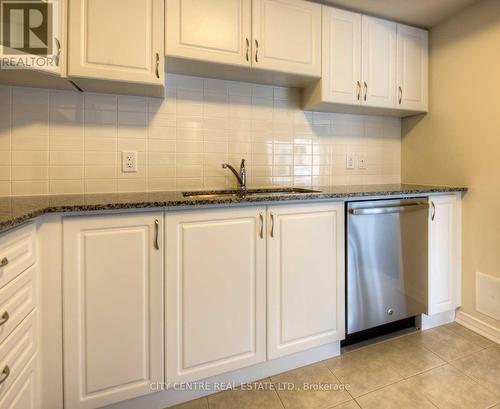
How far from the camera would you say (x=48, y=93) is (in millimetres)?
1540

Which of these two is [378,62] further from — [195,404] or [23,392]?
[23,392]

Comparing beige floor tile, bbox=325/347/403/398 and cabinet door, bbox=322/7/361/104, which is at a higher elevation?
cabinet door, bbox=322/7/361/104

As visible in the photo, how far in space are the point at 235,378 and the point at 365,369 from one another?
70cm

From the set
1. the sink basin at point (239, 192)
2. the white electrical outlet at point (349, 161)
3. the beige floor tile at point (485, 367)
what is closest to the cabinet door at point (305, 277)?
the sink basin at point (239, 192)

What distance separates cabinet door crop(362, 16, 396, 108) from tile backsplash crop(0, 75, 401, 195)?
0.27m

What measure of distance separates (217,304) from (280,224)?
486 mm

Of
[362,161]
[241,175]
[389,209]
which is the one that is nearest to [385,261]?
[389,209]

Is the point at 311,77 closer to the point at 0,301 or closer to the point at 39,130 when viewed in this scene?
the point at 39,130

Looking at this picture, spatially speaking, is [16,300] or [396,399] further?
[396,399]

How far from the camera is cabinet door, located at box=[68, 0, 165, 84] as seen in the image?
134 cm

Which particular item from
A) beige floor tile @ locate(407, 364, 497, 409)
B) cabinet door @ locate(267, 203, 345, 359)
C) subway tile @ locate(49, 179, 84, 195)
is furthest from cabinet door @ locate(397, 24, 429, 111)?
subway tile @ locate(49, 179, 84, 195)

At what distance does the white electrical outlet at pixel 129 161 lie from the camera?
5.55ft

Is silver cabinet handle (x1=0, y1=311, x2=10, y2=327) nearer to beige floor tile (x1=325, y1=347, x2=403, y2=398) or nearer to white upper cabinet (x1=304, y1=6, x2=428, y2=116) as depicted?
beige floor tile (x1=325, y1=347, x2=403, y2=398)

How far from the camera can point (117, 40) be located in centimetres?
139
